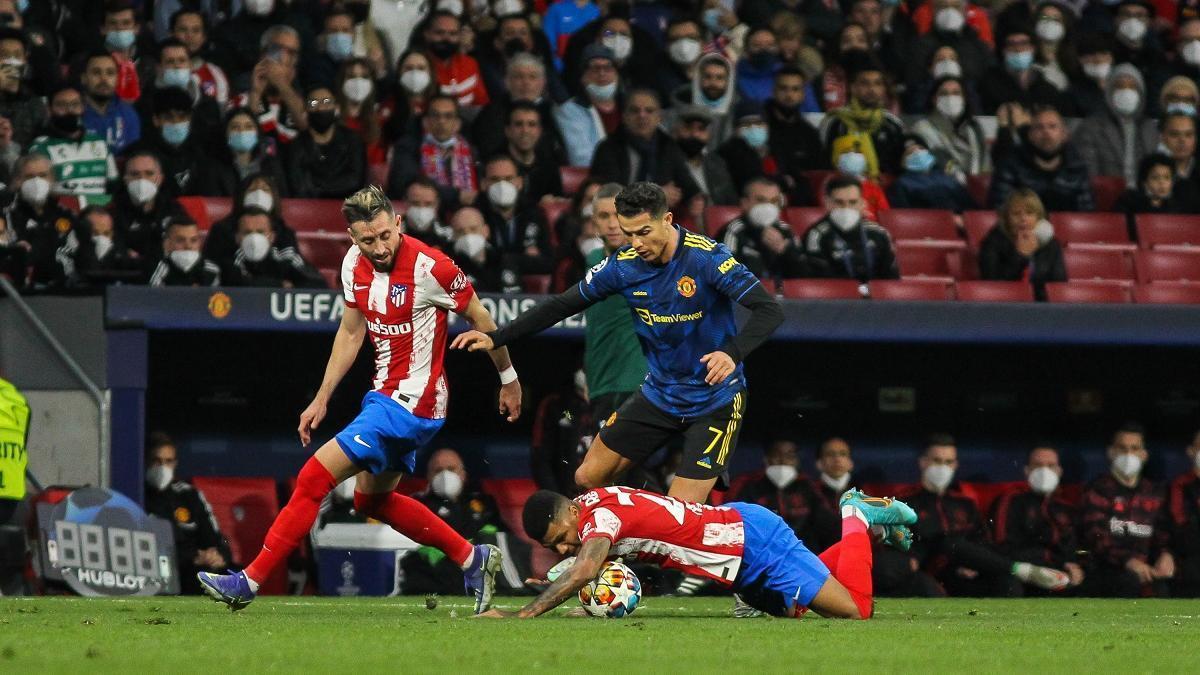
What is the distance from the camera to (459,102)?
14.2 m

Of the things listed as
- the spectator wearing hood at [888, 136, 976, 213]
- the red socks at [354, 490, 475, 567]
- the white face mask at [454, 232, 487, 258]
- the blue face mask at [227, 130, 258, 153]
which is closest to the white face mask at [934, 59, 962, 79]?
the spectator wearing hood at [888, 136, 976, 213]

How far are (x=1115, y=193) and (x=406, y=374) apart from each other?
821 cm

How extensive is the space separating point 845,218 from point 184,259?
413cm

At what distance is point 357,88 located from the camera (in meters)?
13.3

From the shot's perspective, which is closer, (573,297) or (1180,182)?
(573,297)

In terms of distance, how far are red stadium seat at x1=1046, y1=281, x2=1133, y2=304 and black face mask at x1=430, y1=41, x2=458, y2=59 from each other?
14.8 ft

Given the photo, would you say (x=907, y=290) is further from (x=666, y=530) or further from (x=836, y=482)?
(x=666, y=530)

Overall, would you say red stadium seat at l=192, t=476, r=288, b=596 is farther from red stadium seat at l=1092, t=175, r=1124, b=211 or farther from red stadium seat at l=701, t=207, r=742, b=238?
red stadium seat at l=1092, t=175, r=1124, b=211

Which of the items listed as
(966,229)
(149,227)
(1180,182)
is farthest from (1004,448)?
(149,227)

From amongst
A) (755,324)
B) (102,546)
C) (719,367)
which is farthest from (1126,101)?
(102,546)

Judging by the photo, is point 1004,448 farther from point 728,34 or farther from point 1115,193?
point 728,34

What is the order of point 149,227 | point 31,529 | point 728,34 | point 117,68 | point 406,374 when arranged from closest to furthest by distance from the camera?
1. point 406,374
2. point 31,529
3. point 149,227
4. point 117,68
5. point 728,34

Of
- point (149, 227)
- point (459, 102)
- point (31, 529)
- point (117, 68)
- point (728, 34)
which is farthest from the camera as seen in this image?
point (728, 34)

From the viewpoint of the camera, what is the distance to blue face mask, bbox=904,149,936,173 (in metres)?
14.2
